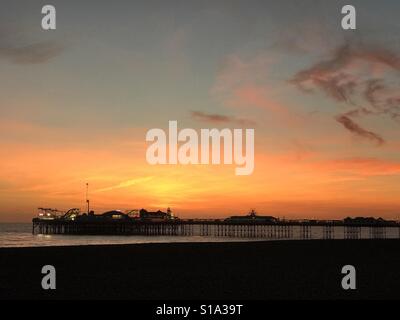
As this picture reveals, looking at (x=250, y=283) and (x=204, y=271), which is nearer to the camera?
(x=250, y=283)
